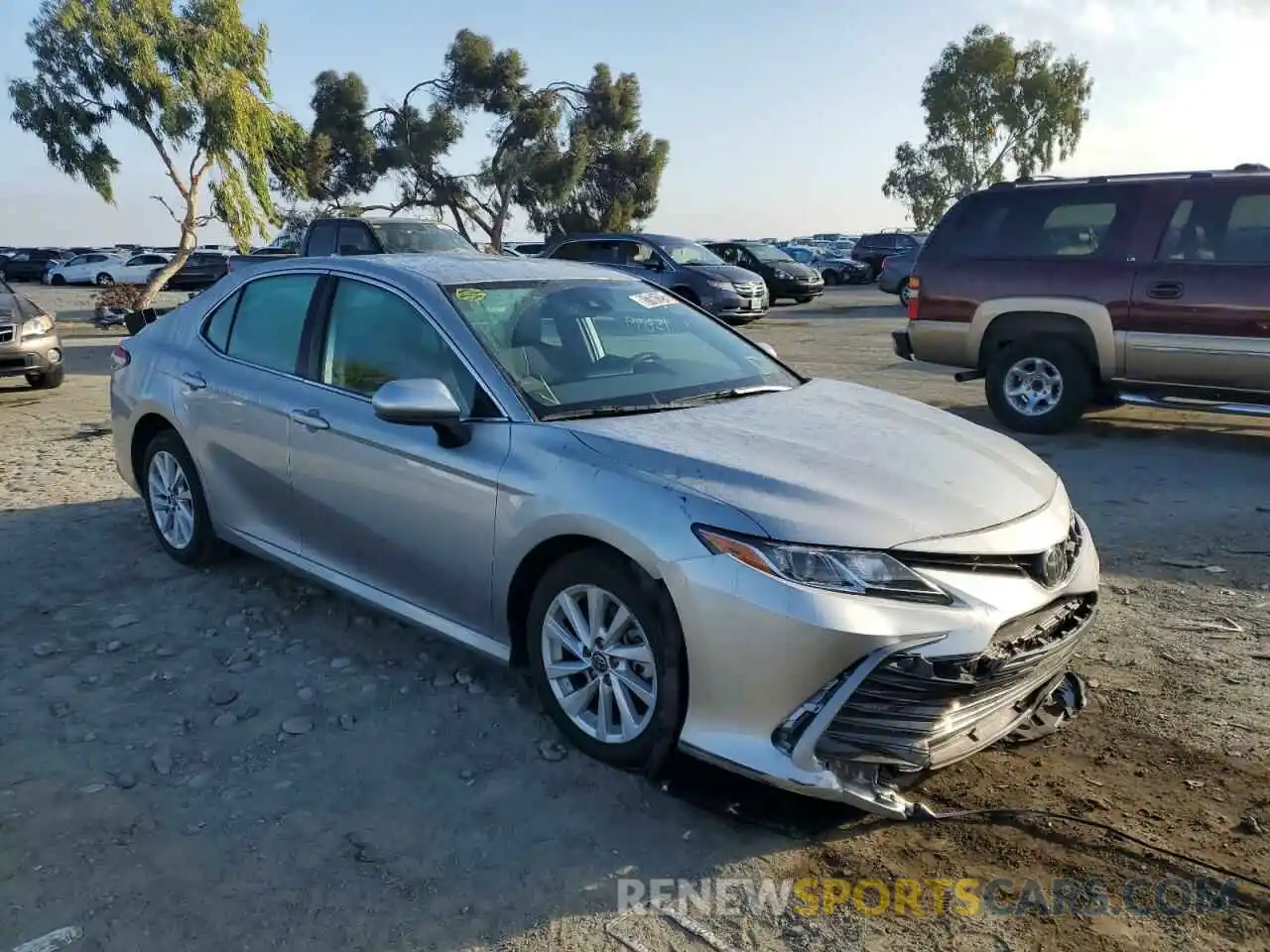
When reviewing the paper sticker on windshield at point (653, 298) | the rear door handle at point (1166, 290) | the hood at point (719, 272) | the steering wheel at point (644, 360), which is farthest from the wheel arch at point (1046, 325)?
the hood at point (719, 272)

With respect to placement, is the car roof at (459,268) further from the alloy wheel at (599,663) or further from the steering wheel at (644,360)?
the alloy wheel at (599,663)

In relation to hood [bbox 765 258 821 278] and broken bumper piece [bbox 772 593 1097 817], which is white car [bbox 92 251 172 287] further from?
broken bumper piece [bbox 772 593 1097 817]

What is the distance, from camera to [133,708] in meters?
3.87

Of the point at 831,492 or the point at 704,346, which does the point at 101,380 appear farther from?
the point at 831,492

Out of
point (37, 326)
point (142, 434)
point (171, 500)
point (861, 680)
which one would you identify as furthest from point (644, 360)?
point (37, 326)

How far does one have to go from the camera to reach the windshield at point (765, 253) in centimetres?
2638

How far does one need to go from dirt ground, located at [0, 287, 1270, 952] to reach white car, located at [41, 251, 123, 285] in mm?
40913

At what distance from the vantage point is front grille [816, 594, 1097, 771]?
2.84 meters

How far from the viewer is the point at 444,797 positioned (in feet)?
10.7

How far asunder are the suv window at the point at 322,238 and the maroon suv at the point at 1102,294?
31.3ft

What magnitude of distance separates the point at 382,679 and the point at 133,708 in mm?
885

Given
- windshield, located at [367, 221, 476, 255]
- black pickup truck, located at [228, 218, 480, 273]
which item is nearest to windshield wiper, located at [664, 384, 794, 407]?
black pickup truck, located at [228, 218, 480, 273]

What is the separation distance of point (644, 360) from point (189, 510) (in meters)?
2.52

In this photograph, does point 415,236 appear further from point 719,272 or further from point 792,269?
point 792,269
